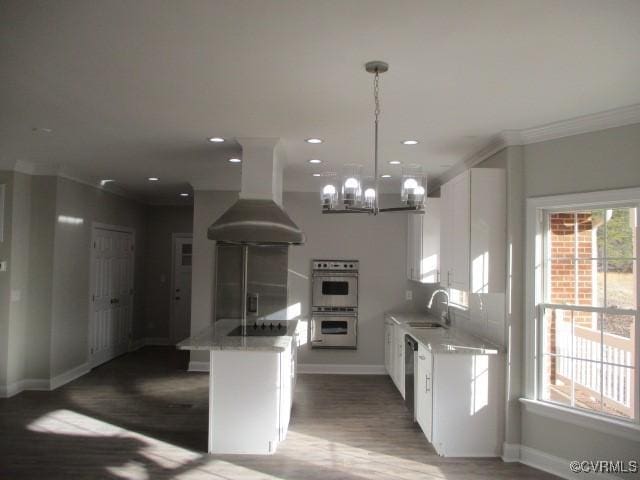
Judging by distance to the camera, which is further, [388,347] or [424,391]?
[388,347]

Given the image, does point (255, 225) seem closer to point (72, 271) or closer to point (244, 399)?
point (244, 399)

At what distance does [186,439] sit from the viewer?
431cm

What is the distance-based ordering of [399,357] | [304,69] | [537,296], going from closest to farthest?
[304,69] → [537,296] → [399,357]

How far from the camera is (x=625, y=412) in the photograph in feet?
11.2

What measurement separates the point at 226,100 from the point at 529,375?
3.06 meters

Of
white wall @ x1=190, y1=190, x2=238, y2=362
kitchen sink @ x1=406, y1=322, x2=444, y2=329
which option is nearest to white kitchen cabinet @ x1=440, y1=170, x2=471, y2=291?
kitchen sink @ x1=406, y1=322, x2=444, y2=329

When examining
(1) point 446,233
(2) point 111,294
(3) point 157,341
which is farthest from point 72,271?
(1) point 446,233

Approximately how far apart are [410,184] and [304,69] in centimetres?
88

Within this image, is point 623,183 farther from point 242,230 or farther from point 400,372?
point 400,372

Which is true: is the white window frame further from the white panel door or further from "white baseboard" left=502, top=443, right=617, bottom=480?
the white panel door

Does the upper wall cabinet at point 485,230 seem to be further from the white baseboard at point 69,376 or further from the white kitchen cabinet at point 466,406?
the white baseboard at point 69,376

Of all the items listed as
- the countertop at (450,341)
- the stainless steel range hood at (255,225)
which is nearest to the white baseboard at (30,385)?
the stainless steel range hood at (255,225)

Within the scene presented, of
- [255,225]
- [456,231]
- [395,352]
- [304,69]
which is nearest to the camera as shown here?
[304,69]

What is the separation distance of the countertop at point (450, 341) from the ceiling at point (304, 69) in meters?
1.74
